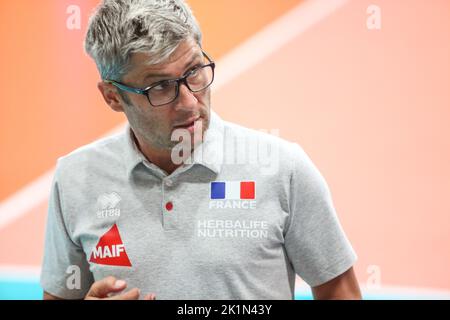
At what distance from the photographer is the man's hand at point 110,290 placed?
128cm

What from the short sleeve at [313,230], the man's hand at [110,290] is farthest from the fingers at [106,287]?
the short sleeve at [313,230]

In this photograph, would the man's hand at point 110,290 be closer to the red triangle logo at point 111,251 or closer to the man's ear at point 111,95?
the red triangle logo at point 111,251

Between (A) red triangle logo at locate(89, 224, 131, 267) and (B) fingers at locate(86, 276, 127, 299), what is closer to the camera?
(B) fingers at locate(86, 276, 127, 299)

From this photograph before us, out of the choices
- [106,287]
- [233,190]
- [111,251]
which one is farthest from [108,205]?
[233,190]

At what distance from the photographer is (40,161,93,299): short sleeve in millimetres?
1454

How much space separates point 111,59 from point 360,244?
3.12ft

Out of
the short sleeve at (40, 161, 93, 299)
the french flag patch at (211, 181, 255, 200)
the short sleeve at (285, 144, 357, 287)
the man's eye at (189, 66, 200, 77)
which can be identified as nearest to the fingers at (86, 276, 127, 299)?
the short sleeve at (40, 161, 93, 299)

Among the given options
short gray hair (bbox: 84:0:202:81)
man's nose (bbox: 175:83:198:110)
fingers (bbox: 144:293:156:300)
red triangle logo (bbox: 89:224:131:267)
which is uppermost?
short gray hair (bbox: 84:0:202:81)

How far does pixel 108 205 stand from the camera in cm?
142

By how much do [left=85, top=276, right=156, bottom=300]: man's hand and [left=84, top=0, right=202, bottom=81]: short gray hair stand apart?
510mm

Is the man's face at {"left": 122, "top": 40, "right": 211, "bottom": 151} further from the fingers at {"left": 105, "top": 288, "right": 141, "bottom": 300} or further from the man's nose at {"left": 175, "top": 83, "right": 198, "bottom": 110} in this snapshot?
the fingers at {"left": 105, "top": 288, "right": 141, "bottom": 300}

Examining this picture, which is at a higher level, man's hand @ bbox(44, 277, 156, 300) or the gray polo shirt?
the gray polo shirt

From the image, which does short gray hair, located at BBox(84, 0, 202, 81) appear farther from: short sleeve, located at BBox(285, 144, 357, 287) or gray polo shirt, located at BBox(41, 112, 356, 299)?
short sleeve, located at BBox(285, 144, 357, 287)

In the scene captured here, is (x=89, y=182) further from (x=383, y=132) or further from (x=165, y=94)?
(x=383, y=132)
